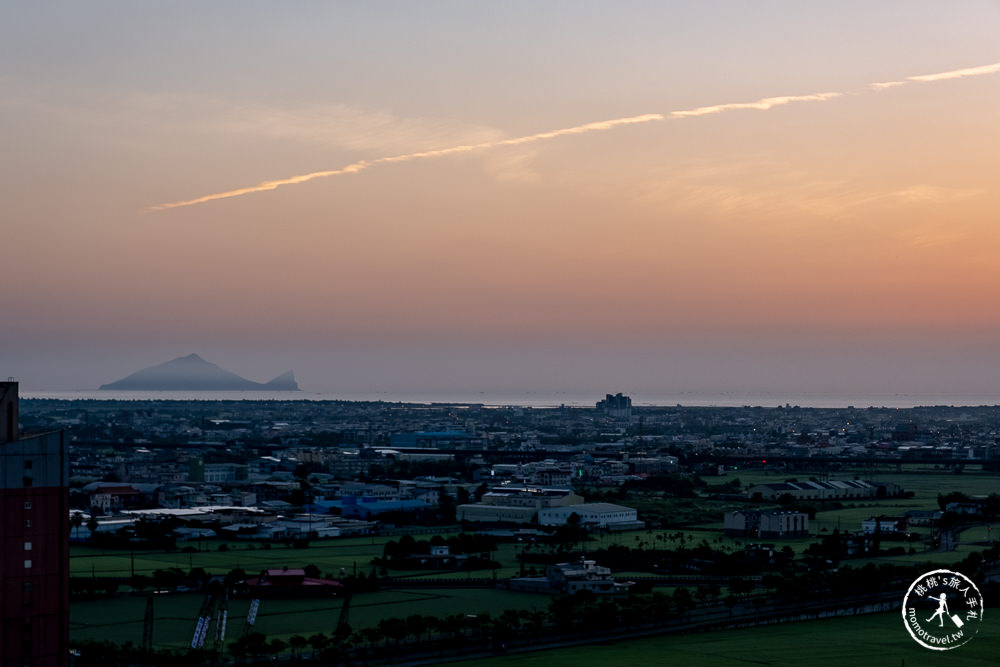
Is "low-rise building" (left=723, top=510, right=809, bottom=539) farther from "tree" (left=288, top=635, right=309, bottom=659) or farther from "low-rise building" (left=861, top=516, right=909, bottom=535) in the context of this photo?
"tree" (left=288, top=635, right=309, bottom=659)

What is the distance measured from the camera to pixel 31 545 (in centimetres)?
1494

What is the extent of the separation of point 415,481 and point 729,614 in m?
37.5

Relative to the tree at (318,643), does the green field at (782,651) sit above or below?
below

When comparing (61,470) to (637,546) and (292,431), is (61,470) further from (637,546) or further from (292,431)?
(292,431)

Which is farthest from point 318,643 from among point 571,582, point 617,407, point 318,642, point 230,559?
point 617,407

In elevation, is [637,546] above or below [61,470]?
below

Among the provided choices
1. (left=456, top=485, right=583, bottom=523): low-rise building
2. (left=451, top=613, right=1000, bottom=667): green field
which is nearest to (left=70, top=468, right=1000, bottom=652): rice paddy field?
(left=451, top=613, right=1000, bottom=667): green field

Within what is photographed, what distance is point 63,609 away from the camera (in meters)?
15.1

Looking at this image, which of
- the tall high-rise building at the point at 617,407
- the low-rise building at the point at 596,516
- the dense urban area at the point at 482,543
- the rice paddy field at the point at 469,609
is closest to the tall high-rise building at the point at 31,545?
the dense urban area at the point at 482,543

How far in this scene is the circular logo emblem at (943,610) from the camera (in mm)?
22859

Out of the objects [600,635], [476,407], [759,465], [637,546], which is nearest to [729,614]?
[600,635]

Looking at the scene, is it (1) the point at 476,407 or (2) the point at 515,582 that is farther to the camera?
(1) the point at 476,407

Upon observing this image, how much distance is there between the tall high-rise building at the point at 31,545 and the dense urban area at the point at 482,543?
4.94 feet

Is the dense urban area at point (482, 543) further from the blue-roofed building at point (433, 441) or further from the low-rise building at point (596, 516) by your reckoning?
the blue-roofed building at point (433, 441)
